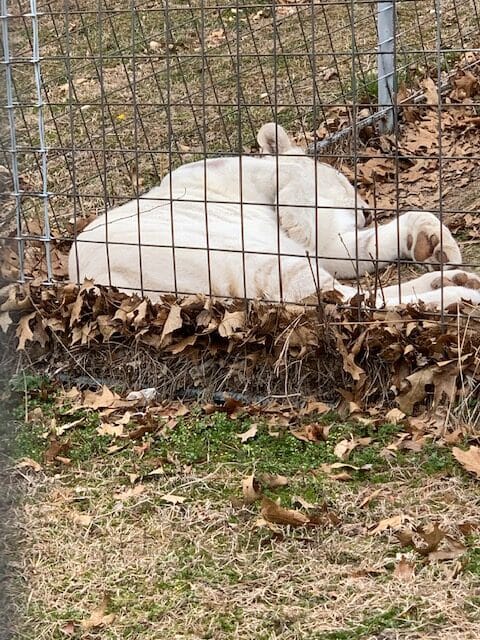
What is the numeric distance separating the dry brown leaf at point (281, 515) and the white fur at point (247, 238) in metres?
1.14

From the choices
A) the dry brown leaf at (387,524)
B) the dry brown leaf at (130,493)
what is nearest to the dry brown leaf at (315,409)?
the dry brown leaf at (130,493)

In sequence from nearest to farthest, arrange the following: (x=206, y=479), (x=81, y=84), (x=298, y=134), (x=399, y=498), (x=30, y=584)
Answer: (x=30, y=584)
(x=399, y=498)
(x=206, y=479)
(x=298, y=134)
(x=81, y=84)

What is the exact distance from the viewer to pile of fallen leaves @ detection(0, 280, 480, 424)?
187 inches

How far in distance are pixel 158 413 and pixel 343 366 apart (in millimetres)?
851

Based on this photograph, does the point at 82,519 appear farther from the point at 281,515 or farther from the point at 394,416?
the point at 394,416

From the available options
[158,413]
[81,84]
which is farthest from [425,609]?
[81,84]

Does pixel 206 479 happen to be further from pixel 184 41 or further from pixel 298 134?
pixel 184 41

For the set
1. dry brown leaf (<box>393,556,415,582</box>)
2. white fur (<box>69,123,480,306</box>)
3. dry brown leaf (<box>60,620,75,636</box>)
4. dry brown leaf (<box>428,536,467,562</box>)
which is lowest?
dry brown leaf (<box>428,536,467,562</box>)

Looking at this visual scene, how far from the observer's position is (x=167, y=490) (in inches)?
171

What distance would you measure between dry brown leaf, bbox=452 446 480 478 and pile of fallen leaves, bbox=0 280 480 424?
37 centimetres

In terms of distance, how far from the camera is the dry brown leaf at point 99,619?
3533mm

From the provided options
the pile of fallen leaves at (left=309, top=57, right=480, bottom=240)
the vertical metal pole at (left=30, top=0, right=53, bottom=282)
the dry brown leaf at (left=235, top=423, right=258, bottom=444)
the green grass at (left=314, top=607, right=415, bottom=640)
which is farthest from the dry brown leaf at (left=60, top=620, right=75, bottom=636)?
the pile of fallen leaves at (left=309, top=57, right=480, bottom=240)

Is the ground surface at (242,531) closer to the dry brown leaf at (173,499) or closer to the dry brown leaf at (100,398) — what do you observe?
the dry brown leaf at (173,499)

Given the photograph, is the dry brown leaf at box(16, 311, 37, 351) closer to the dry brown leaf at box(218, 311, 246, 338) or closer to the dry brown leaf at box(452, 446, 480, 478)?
the dry brown leaf at box(218, 311, 246, 338)
